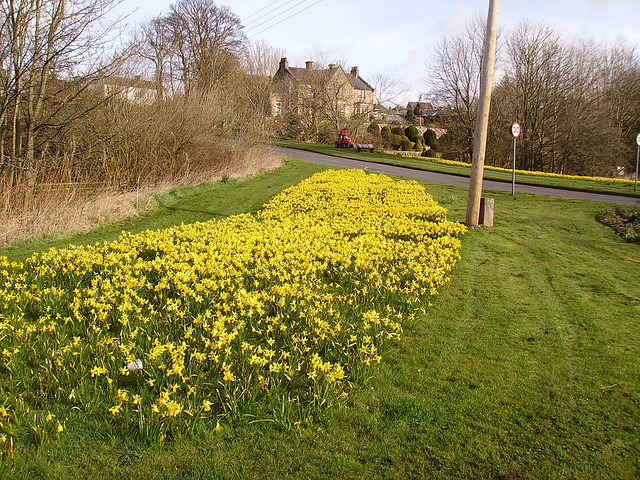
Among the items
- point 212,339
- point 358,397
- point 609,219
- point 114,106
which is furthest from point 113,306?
point 609,219

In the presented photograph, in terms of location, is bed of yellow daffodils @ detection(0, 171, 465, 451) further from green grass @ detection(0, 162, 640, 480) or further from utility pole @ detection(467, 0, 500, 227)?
utility pole @ detection(467, 0, 500, 227)

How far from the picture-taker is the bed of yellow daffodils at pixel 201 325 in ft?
10.9

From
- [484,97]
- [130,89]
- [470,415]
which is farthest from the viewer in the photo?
[130,89]

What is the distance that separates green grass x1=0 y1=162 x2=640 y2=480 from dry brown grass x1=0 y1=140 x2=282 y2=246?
23.7ft

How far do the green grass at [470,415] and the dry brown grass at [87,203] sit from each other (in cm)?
723

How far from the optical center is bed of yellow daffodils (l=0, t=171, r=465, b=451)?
3.33 m

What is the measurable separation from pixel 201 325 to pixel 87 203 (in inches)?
306

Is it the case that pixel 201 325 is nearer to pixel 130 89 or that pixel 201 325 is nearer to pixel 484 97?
pixel 484 97

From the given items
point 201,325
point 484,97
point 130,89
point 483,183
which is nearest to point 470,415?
point 201,325

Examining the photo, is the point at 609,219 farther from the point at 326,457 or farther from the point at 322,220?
the point at 326,457

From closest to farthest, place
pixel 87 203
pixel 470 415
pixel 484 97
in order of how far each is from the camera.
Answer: pixel 470 415 < pixel 484 97 < pixel 87 203

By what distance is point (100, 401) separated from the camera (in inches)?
133

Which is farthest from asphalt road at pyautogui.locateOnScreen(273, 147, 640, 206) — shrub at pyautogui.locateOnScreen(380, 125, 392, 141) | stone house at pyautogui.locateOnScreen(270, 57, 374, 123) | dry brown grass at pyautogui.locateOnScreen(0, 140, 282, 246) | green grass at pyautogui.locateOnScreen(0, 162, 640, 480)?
shrub at pyautogui.locateOnScreen(380, 125, 392, 141)

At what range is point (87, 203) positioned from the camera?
Result: 1080 cm
